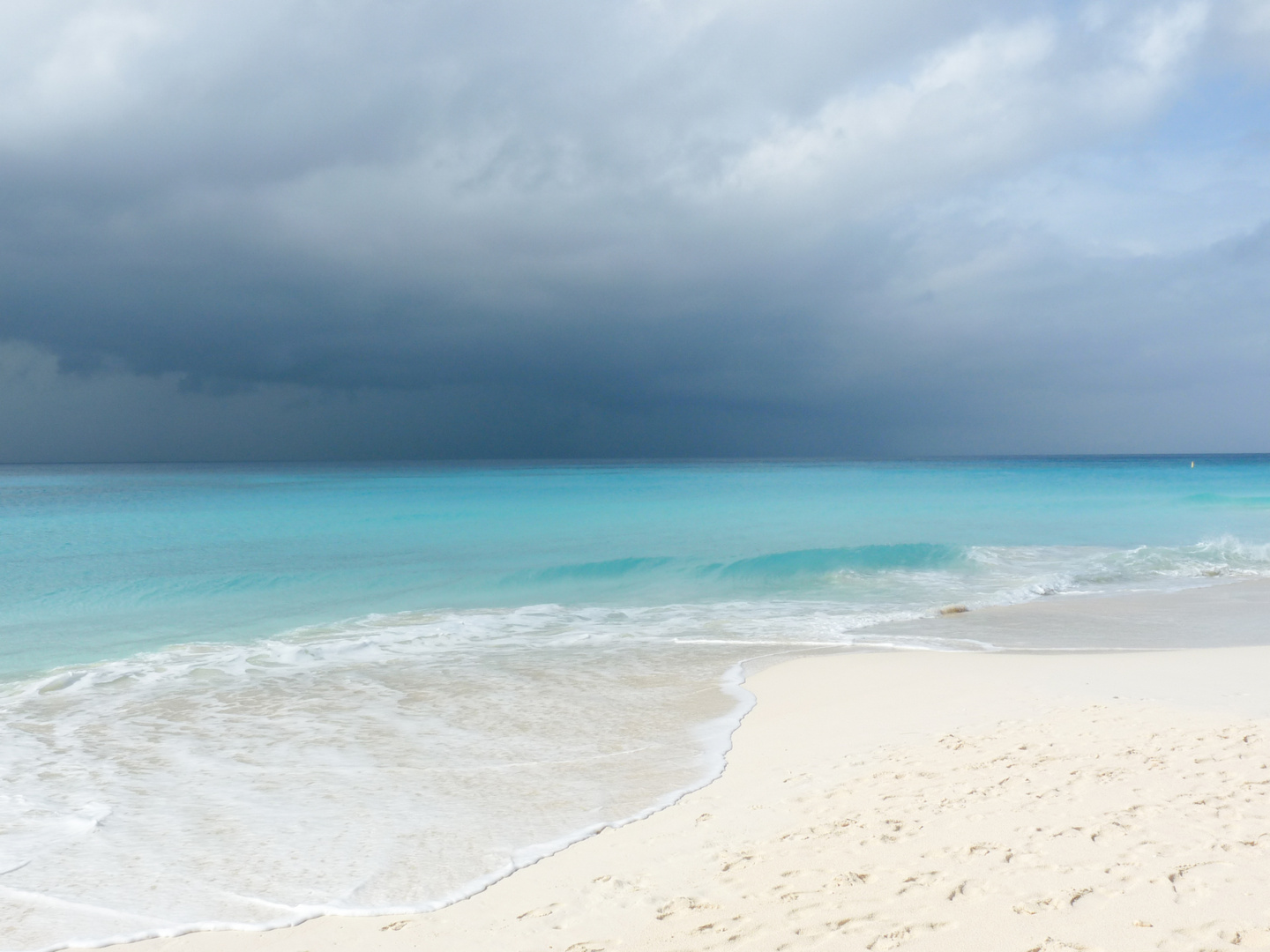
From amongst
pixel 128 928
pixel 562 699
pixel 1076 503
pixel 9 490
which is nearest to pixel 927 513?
pixel 1076 503

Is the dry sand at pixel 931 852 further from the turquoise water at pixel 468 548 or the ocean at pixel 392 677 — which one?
the turquoise water at pixel 468 548

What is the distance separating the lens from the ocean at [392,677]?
4.69 m

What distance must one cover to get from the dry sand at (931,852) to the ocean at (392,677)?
411 millimetres

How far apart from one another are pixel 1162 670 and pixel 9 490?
8185 centimetres

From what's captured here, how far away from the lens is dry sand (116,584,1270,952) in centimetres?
350

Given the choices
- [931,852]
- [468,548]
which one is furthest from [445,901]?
[468,548]

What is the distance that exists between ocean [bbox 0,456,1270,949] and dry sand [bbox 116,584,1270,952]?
41cm

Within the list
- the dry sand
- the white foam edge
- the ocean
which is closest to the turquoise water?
the ocean

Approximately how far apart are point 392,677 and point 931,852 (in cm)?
742

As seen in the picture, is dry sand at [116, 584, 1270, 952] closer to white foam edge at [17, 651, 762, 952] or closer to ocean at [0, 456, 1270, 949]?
white foam edge at [17, 651, 762, 952]

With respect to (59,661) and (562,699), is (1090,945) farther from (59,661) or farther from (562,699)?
(59,661)

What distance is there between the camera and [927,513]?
3925 centimetres

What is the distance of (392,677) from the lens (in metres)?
10.0

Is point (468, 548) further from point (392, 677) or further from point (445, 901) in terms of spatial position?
point (445, 901)
